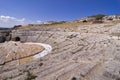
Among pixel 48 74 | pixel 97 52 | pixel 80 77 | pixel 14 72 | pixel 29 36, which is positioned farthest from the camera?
pixel 29 36

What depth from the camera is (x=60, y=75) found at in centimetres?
2166

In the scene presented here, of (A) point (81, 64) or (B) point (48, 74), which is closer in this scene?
(B) point (48, 74)

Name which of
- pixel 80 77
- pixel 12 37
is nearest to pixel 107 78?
pixel 80 77

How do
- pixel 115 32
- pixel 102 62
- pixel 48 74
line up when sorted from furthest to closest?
pixel 115 32 → pixel 102 62 → pixel 48 74

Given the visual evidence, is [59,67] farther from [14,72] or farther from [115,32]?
[115,32]

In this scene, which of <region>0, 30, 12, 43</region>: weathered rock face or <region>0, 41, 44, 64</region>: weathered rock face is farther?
<region>0, 30, 12, 43</region>: weathered rock face

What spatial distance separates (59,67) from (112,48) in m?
12.5

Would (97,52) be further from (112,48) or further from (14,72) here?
(14,72)

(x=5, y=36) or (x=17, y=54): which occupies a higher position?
(x=5, y=36)

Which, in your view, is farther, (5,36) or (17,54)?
(5,36)

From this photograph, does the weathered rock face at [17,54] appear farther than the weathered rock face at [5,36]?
No

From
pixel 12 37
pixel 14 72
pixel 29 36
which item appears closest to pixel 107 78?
pixel 14 72

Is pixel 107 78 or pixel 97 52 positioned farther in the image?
pixel 97 52

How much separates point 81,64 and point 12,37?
6873 centimetres
